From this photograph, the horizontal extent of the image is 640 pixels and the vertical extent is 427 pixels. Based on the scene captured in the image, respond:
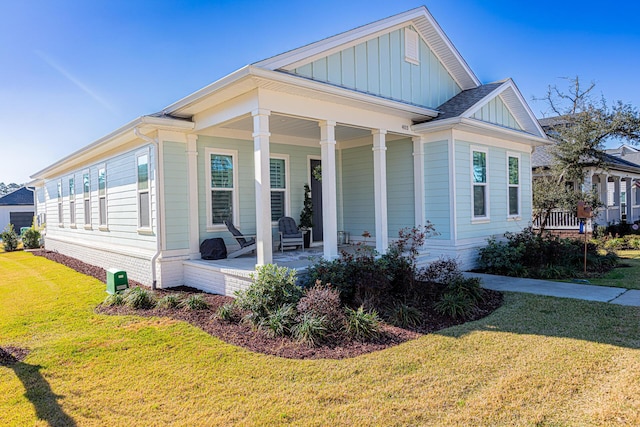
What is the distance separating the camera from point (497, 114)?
1001 centimetres

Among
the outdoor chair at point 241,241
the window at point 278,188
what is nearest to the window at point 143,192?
the outdoor chair at point 241,241

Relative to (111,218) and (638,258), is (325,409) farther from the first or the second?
(638,258)

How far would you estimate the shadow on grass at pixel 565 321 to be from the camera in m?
4.76

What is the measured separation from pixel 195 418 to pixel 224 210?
6.07 metres

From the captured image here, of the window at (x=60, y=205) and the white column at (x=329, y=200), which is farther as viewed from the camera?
the window at (x=60, y=205)

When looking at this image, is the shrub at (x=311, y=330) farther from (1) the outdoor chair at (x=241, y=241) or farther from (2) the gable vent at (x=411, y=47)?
(2) the gable vent at (x=411, y=47)

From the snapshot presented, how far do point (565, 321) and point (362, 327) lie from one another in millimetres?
2726

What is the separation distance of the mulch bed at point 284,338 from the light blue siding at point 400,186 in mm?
3103

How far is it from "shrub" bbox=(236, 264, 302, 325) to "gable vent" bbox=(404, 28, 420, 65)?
595 cm

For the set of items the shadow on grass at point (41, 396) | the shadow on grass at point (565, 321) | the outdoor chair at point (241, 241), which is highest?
the outdoor chair at point (241, 241)

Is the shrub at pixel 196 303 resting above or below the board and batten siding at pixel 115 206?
below

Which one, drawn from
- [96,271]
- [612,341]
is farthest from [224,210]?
[612,341]

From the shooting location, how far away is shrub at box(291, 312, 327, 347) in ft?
15.5

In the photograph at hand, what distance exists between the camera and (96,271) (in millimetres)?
10734
